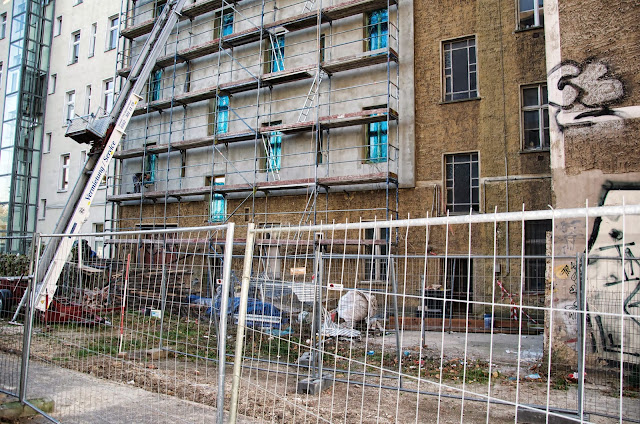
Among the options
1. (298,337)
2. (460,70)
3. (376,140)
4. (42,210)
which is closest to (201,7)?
(376,140)

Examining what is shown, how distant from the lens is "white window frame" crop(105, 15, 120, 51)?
2225 cm

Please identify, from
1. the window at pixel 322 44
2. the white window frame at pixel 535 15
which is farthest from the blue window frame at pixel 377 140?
the white window frame at pixel 535 15

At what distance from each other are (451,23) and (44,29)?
2232 cm

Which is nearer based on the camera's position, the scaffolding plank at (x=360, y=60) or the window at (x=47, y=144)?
the scaffolding plank at (x=360, y=60)

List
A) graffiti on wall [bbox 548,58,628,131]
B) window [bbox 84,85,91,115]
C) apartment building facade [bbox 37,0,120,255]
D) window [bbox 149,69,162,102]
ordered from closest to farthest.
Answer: graffiti on wall [bbox 548,58,628,131]
window [bbox 149,69,162,102]
apartment building facade [bbox 37,0,120,255]
window [bbox 84,85,91,115]

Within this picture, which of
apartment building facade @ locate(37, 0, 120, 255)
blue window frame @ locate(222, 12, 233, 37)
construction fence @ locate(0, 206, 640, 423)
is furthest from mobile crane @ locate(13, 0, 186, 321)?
apartment building facade @ locate(37, 0, 120, 255)

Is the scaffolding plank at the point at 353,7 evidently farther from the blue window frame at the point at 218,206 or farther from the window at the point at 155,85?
the window at the point at 155,85

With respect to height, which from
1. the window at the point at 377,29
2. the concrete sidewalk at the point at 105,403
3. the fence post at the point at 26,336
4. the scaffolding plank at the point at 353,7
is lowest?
the concrete sidewalk at the point at 105,403

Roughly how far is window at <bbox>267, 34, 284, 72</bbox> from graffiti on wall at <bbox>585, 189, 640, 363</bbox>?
11.8 metres

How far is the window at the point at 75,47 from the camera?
2384cm

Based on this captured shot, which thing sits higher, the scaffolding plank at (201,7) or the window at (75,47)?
the window at (75,47)

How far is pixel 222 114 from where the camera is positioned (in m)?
18.3

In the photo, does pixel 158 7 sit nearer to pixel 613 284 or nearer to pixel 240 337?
pixel 613 284

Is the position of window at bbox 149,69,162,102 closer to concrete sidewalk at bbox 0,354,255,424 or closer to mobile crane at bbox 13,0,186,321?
mobile crane at bbox 13,0,186,321
